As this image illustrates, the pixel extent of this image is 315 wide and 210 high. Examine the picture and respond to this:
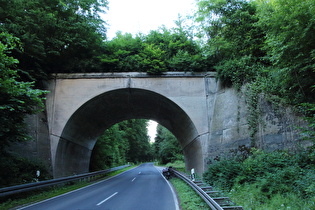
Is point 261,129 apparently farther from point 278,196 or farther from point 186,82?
point 186,82

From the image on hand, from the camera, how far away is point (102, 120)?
16.3 meters

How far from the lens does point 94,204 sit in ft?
21.7

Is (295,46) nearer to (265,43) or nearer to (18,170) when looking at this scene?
(265,43)

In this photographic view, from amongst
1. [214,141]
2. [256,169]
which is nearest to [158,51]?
[214,141]

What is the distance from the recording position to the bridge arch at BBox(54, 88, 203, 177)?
1269 cm

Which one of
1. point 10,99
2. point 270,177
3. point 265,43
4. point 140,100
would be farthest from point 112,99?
point 270,177

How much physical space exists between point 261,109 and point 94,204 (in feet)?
26.7

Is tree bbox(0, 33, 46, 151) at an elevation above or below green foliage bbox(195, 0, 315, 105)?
below

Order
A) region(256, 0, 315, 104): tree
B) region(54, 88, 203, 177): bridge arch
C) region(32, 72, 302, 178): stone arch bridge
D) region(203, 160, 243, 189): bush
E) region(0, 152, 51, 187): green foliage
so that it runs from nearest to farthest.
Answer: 1. region(256, 0, 315, 104): tree
2. region(203, 160, 243, 189): bush
3. region(0, 152, 51, 187): green foliage
4. region(32, 72, 302, 178): stone arch bridge
5. region(54, 88, 203, 177): bridge arch

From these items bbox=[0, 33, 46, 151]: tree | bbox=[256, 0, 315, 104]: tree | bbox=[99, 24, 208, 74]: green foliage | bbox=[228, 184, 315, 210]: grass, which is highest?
bbox=[99, 24, 208, 74]: green foliage

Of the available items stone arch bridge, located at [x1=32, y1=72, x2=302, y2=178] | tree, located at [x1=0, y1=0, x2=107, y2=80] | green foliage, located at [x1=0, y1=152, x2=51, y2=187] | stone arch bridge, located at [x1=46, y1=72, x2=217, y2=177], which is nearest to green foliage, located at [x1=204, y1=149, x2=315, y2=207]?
stone arch bridge, located at [x1=32, y1=72, x2=302, y2=178]

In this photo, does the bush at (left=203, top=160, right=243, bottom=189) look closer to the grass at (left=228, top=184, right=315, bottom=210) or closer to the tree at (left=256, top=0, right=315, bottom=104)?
the grass at (left=228, top=184, right=315, bottom=210)

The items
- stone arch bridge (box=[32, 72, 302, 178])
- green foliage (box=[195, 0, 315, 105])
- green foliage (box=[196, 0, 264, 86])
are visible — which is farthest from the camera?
stone arch bridge (box=[32, 72, 302, 178])

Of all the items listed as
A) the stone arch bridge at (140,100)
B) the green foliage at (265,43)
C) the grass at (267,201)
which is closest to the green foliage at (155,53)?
the stone arch bridge at (140,100)
